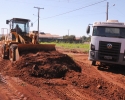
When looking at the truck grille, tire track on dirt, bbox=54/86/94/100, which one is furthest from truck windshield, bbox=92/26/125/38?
tire track on dirt, bbox=54/86/94/100

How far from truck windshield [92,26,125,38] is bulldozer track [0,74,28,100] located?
5900 millimetres

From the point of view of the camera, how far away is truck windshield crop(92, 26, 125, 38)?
11672mm

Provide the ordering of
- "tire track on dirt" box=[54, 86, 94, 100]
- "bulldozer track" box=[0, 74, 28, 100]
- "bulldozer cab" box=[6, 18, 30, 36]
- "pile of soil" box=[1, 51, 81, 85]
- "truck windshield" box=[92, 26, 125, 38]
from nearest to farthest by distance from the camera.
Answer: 1. "bulldozer track" box=[0, 74, 28, 100]
2. "tire track on dirt" box=[54, 86, 94, 100]
3. "pile of soil" box=[1, 51, 81, 85]
4. "truck windshield" box=[92, 26, 125, 38]
5. "bulldozer cab" box=[6, 18, 30, 36]

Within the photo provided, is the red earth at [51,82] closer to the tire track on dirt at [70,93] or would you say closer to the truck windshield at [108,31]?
the tire track on dirt at [70,93]

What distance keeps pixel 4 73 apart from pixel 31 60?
146cm

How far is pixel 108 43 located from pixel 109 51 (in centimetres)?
44

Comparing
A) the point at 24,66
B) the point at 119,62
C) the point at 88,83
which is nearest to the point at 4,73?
the point at 24,66

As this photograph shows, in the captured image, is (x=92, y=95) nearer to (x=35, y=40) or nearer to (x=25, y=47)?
(x=25, y=47)

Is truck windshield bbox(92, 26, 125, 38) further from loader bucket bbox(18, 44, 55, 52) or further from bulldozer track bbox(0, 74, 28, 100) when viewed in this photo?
bulldozer track bbox(0, 74, 28, 100)

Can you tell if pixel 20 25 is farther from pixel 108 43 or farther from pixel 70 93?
pixel 70 93

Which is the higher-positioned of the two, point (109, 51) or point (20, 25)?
point (20, 25)

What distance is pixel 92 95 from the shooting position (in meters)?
7.23

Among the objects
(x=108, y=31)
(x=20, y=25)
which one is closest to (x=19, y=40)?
(x=20, y=25)

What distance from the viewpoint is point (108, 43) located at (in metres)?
11.5
